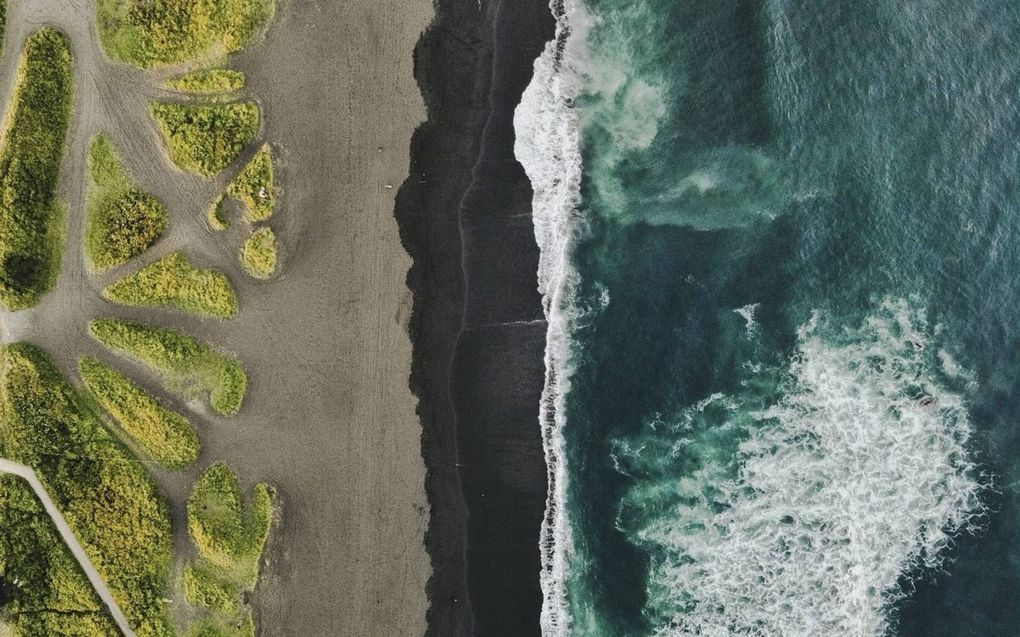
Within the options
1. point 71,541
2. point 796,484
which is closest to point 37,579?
point 71,541


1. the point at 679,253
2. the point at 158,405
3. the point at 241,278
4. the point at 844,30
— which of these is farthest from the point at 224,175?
the point at 844,30

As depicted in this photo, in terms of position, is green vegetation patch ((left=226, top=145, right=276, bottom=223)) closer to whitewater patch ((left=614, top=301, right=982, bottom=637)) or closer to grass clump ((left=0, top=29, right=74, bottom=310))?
grass clump ((left=0, top=29, right=74, bottom=310))

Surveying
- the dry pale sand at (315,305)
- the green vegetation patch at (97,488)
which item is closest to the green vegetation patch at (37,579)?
the green vegetation patch at (97,488)

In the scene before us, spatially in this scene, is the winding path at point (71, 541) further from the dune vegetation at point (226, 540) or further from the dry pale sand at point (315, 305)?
the dry pale sand at point (315, 305)

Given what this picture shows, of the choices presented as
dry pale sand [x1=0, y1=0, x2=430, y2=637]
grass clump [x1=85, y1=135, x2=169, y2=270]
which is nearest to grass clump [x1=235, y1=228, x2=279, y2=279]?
dry pale sand [x1=0, y1=0, x2=430, y2=637]

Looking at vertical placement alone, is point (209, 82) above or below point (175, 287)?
above

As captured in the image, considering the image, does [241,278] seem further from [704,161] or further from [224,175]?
[704,161]

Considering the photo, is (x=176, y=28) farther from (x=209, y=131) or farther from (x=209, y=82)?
(x=209, y=131)
